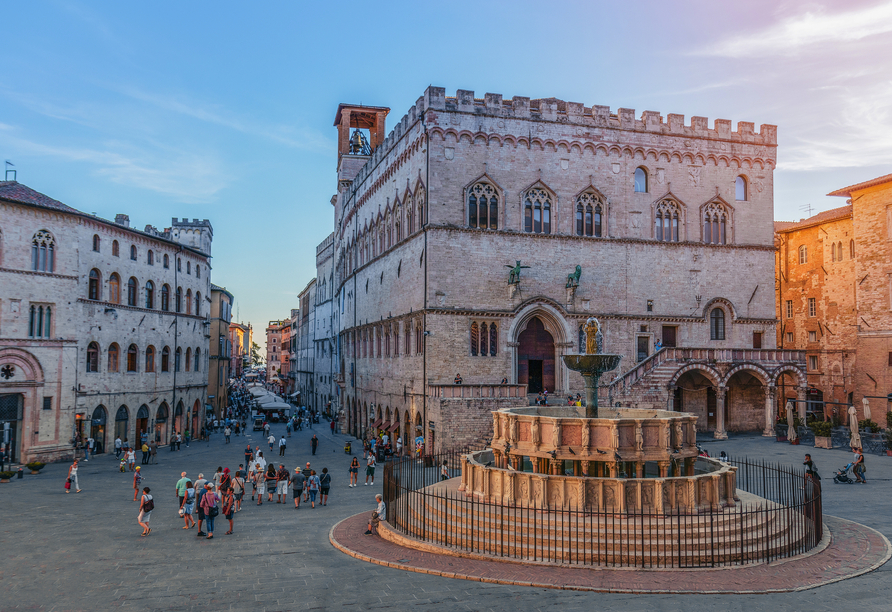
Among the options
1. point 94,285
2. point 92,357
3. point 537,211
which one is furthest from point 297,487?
point 94,285

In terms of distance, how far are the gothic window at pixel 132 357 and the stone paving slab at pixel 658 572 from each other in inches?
1140

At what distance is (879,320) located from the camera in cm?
4178

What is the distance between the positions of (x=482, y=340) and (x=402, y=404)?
6064 mm

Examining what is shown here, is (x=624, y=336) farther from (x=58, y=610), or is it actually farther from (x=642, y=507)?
(x=58, y=610)

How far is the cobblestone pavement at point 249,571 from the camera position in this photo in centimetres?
1245

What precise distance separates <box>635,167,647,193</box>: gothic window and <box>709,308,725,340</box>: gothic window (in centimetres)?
842

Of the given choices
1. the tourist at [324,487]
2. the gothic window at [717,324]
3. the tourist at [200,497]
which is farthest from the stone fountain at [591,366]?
the gothic window at [717,324]

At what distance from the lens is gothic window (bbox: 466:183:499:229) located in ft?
119

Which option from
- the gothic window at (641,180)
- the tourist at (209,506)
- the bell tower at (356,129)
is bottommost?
the tourist at (209,506)

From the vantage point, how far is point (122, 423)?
39.2 meters

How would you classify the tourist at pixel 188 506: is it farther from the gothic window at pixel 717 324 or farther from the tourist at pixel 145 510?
the gothic window at pixel 717 324

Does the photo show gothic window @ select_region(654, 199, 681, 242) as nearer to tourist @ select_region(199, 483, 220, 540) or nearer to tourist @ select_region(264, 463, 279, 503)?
tourist @ select_region(264, 463, 279, 503)

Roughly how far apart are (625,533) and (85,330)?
31874 mm

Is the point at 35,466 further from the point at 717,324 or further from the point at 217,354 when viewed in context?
the point at 717,324
